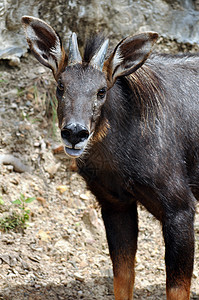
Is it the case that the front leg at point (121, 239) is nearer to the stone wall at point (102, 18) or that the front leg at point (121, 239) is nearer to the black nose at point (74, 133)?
the black nose at point (74, 133)

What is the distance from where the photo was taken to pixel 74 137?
5.02 m

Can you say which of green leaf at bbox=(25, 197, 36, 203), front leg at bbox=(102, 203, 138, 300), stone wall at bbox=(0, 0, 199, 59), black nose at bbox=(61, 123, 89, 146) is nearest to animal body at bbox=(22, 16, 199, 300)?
black nose at bbox=(61, 123, 89, 146)

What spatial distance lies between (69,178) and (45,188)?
520 millimetres

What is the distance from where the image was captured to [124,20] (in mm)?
9969

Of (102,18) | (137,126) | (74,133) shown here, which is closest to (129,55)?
(137,126)

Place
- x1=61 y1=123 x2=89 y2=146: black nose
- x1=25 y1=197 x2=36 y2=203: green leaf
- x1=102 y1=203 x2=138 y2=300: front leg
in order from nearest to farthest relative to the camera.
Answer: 1. x1=61 y1=123 x2=89 y2=146: black nose
2. x1=102 y1=203 x2=138 y2=300: front leg
3. x1=25 y1=197 x2=36 y2=203: green leaf

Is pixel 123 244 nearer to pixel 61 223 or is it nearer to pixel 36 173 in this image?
pixel 61 223

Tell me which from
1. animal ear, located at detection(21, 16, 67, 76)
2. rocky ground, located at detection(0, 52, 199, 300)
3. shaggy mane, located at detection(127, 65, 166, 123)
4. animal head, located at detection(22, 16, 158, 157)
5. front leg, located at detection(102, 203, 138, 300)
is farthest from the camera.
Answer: rocky ground, located at detection(0, 52, 199, 300)

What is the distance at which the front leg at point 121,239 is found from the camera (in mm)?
6656

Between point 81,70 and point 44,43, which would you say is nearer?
point 81,70

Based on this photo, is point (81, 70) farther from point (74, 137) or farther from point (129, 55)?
point (74, 137)

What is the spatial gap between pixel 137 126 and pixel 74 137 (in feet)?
3.51

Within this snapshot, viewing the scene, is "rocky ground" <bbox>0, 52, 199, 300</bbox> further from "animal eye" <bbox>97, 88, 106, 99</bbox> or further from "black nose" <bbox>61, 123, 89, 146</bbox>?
"animal eye" <bbox>97, 88, 106, 99</bbox>

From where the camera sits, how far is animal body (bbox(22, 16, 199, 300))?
5.46 meters
